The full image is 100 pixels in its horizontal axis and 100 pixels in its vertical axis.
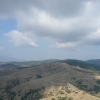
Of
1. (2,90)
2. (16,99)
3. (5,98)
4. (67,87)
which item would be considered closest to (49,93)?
(67,87)

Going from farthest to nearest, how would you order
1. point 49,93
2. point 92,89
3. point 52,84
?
point 92,89 < point 52,84 < point 49,93

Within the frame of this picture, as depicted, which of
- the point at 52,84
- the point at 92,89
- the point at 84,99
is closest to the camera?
the point at 84,99

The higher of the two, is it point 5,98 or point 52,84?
point 52,84

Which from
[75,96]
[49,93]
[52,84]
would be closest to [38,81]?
[52,84]

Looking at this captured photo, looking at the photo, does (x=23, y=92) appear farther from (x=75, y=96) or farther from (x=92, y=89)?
(x=92, y=89)

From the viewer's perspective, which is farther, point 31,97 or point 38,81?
point 38,81

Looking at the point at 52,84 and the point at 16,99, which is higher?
the point at 52,84

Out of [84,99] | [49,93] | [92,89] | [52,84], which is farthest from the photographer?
[92,89]

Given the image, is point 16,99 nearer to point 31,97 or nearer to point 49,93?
point 31,97

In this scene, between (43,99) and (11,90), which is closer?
(43,99)
